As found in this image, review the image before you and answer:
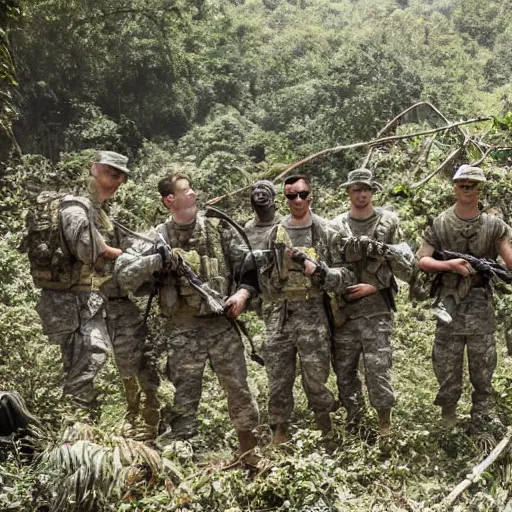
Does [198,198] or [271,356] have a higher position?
[198,198]

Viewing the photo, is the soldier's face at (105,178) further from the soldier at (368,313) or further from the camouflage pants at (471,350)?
the camouflage pants at (471,350)

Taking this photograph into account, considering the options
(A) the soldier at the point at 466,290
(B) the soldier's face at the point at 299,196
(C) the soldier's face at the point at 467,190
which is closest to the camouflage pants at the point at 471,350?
(A) the soldier at the point at 466,290

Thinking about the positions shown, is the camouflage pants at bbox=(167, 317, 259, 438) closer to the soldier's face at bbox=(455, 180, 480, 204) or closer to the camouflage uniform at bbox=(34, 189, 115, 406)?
the camouflage uniform at bbox=(34, 189, 115, 406)

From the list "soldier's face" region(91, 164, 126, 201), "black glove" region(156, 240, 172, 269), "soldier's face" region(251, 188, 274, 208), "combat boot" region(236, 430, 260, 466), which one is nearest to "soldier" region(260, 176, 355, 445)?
"soldier's face" region(251, 188, 274, 208)

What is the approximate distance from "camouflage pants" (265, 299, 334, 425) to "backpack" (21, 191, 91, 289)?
1395 millimetres

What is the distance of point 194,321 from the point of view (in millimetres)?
4348

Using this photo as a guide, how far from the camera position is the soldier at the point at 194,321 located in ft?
14.1

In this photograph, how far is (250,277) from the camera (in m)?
4.53

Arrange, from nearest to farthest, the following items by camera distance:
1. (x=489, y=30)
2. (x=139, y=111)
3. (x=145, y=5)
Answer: (x=145, y=5) < (x=139, y=111) < (x=489, y=30)

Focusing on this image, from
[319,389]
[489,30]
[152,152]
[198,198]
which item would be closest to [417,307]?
[319,389]

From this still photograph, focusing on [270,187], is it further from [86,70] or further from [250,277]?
[86,70]

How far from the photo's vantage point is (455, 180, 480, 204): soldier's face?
15.3 feet

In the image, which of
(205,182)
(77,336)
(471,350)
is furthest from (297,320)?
(205,182)

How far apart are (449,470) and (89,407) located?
2394mm
